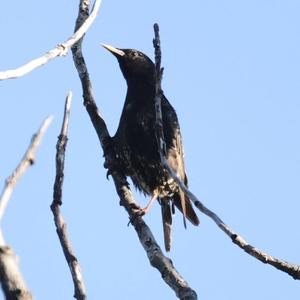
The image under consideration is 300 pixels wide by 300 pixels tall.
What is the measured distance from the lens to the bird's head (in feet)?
24.7

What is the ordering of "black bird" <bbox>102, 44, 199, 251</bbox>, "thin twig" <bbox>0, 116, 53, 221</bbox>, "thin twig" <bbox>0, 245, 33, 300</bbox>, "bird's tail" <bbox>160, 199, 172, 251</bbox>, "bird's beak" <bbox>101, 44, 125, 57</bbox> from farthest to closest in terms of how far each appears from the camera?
"bird's beak" <bbox>101, 44, 125, 57</bbox> → "black bird" <bbox>102, 44, 199, 251</bbox> → "bird's tail" <bbox>160, 199, 172, 251</bbox> → "thin twig" <bbox>0, 116, 53, 221</bbox> → "thin twig" <bbox>0, 245, 33, 300</bbox>

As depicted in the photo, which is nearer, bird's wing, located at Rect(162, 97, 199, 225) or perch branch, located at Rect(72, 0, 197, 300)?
perch branch, located at Rect(72, 0, 197, 300)

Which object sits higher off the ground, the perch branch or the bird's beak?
the bird's beak

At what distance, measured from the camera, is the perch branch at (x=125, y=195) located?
3.60m

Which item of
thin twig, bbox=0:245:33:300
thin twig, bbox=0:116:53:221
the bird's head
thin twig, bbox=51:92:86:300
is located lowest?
thin twig, bbox=0:245:33:300

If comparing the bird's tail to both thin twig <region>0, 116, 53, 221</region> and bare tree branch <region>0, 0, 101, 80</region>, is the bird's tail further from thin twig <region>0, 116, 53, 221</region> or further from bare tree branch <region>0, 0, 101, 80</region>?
thin twig <region>0, 116, 53, 221</region>

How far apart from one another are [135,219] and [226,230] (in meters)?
1.43

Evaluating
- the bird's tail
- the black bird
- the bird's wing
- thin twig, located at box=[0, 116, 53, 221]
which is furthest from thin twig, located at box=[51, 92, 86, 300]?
the bird's wing

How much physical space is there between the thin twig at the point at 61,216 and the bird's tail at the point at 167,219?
2645 millimetres

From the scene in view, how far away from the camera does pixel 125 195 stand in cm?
512

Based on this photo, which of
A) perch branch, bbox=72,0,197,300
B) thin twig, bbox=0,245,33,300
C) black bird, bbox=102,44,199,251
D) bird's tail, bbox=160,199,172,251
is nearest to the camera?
thin twig, bbox=0,245,33,300

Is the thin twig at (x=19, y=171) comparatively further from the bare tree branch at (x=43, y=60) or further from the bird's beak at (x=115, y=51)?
the bird's beak at (x=115, y=51)

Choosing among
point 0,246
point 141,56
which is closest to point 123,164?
point 141,56

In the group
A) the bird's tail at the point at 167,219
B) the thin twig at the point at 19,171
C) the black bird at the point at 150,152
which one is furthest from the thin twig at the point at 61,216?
the bird's tail at the point at 167,219
